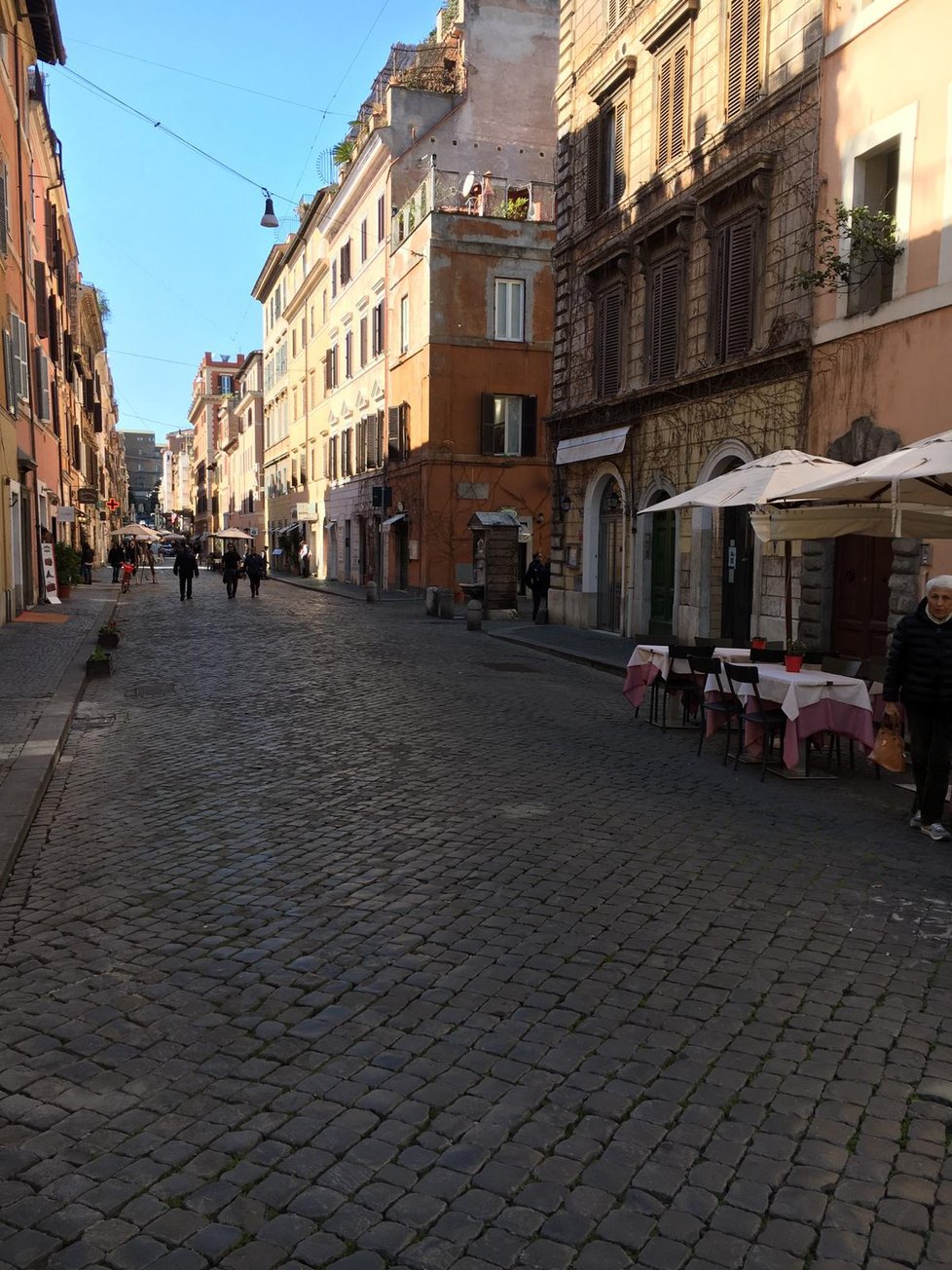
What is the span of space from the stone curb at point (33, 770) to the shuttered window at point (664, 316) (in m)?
11.4

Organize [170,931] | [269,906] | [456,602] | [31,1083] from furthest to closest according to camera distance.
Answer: [456,602] < [269,906] < [170,931] < [31,1083]

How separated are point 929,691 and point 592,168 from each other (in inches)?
699

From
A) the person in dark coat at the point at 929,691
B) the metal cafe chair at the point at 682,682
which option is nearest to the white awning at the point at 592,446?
the metal cafe chair at the point at 682,682

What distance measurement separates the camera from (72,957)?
459cm

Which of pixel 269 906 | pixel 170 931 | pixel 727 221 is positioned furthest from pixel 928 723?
pixel 727 221

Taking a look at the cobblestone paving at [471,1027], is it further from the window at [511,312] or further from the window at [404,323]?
the window at [404,323]

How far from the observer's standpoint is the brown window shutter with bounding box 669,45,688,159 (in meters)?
17.6

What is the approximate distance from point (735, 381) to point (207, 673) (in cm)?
901

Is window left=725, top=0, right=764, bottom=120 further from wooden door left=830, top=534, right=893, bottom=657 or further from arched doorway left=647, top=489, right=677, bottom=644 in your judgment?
wooden door left=830, top=534, right=893, bottom=657

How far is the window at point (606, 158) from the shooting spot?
2027cm

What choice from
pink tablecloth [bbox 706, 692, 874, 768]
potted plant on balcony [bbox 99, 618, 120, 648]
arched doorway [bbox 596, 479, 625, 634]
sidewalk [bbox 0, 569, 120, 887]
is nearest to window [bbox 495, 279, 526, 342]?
arched doorway [bbox 596, 479, 625, 634]

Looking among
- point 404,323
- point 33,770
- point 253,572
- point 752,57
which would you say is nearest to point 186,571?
point 253,572

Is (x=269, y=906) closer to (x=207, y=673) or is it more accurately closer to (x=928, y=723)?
(x=928, y=723)

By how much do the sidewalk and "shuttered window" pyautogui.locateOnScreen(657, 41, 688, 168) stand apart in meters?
13.1
